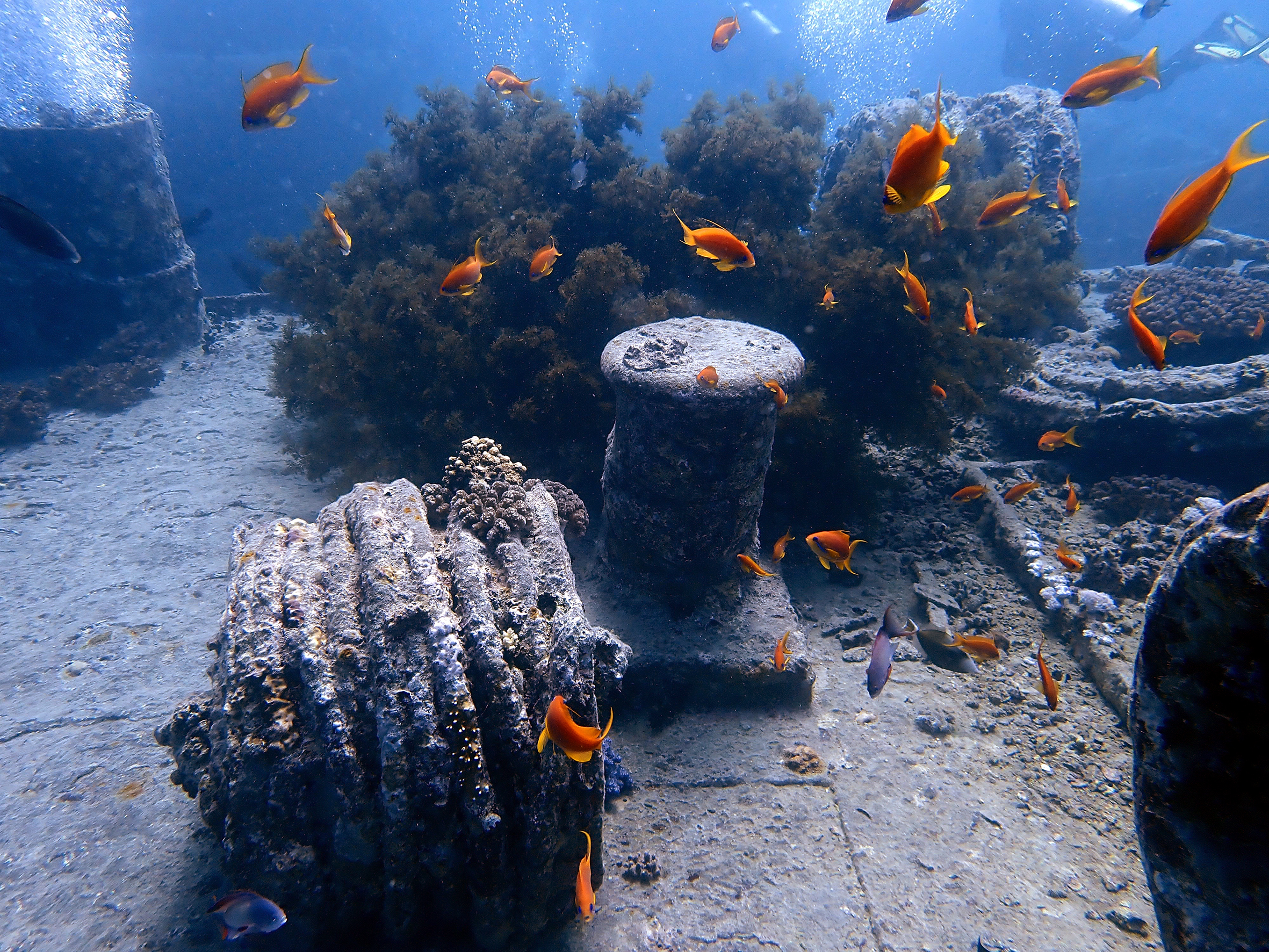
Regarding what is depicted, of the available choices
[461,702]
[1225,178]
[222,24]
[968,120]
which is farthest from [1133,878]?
[222,24]

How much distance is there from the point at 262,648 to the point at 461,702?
1.06 metres

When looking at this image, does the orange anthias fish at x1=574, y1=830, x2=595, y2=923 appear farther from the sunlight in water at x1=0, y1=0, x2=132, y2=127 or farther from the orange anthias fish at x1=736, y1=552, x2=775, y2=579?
the sunlight in water at x1=0, y1=0, x2=132, y2=127

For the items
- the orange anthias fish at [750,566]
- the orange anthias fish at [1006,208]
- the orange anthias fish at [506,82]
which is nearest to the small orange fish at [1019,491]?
the orange anthias fish at [1006,208]

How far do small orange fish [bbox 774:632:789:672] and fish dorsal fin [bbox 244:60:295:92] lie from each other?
19.4 feet

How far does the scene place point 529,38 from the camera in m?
61.4

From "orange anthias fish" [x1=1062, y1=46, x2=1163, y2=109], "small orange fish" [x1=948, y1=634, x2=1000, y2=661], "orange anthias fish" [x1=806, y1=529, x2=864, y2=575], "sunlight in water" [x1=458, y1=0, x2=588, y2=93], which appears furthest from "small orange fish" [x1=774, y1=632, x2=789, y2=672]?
"sunlight in water" [x1=458, y1=0, x2=588, y2=93]

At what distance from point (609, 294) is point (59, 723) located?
6.10 meters

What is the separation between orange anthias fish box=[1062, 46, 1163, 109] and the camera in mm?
4480

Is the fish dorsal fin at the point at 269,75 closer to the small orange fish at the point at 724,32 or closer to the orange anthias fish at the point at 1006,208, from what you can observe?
the small orange fish at the point at 724,32

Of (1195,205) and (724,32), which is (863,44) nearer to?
(724,32)

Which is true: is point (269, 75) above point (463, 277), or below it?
above

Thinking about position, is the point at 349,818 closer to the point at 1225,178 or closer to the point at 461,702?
the point at 461,702

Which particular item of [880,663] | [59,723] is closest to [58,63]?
[59,723]

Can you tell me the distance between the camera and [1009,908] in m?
3.04
